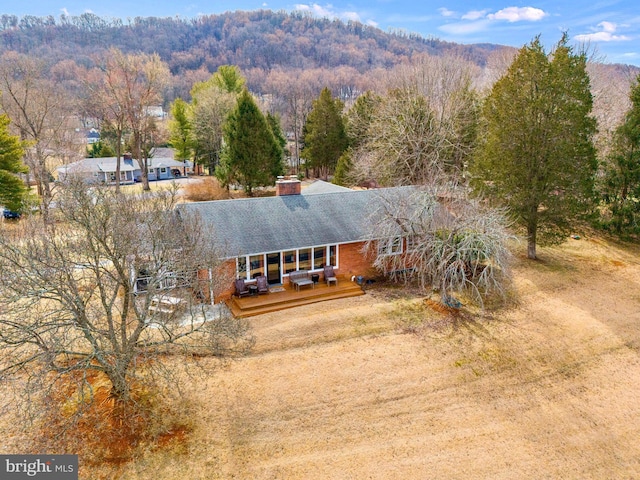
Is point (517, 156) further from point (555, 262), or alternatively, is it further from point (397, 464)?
point (397, 464)

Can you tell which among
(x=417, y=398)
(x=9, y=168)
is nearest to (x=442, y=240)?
(x=417, y=398)

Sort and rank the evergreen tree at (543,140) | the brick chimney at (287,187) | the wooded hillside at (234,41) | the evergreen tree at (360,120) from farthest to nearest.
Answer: the wooded hillside at (234,41) → the evergreen tree at (360,120) → the brick chimney at (287,187) → the evergreen tree at (543,140)

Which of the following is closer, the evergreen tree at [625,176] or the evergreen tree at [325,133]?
the evergreen tree at [625,176]

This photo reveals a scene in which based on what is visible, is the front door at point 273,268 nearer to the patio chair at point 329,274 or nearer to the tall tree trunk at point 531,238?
the patio chair at point 329,274

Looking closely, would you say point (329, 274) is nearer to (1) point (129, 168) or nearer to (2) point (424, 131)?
(2) point (424, 131)

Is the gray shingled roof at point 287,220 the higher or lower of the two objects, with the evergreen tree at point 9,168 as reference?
lower

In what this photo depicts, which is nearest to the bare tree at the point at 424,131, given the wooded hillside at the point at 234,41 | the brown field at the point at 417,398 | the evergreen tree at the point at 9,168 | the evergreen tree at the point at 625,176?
the evergreen tree at the point at 625,176

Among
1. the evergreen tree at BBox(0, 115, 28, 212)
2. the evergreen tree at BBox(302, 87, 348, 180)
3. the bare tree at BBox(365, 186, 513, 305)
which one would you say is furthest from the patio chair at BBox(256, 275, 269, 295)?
the evergreen tree at BBox(302, 87, 348, 180)
